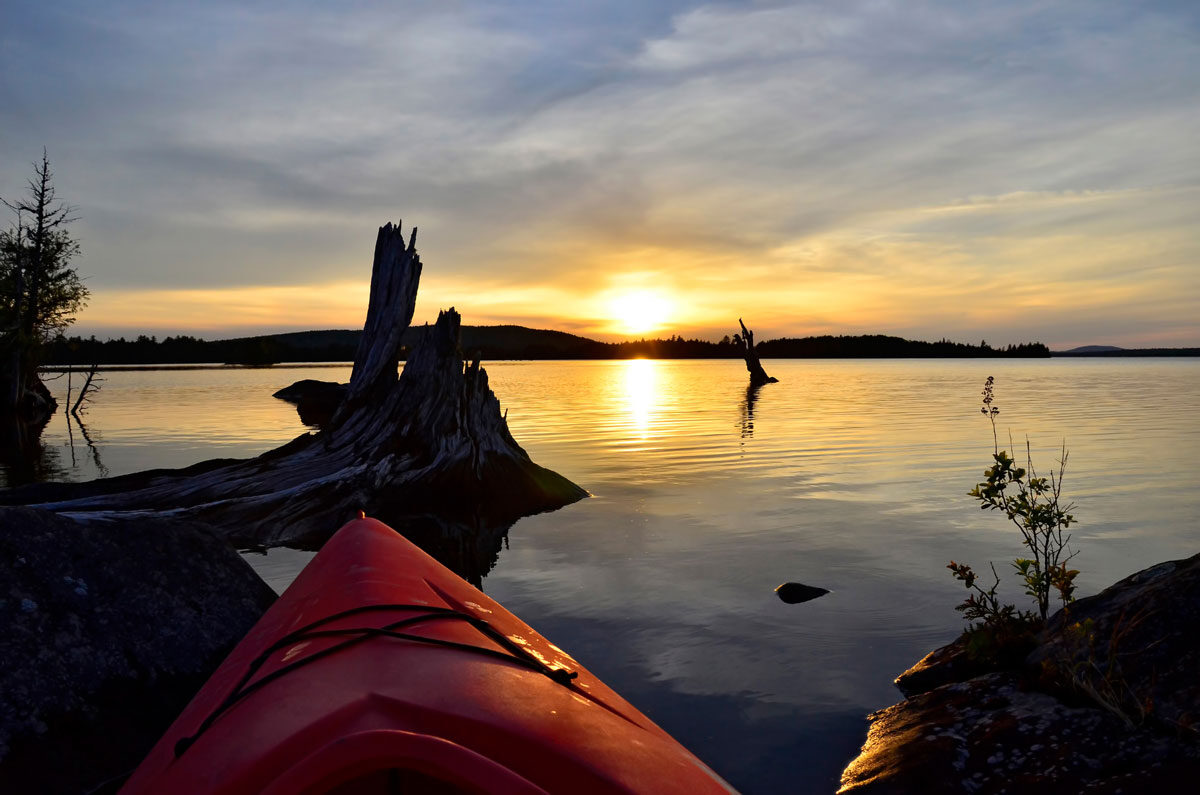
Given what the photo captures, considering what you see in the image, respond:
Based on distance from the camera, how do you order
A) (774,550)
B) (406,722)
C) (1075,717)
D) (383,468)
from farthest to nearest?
(383,468) < (774,550) < (1075,717) < (406,722)

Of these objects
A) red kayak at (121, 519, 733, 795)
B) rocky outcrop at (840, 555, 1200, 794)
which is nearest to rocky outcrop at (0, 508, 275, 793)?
red kayak at (121, 519, 733, 795)

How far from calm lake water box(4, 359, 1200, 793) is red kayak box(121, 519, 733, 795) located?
1.89 meters

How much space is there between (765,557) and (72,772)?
7276mm

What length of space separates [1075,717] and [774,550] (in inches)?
224

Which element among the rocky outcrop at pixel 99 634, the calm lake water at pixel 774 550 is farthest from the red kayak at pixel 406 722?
the calm lake water at pixel 774 550

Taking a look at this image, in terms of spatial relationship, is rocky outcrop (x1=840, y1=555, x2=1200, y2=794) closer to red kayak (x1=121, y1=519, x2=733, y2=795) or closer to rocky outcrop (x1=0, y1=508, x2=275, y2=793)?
red kayak (x1=121, y1=519, x2=733, y2=795)

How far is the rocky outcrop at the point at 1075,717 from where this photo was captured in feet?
11.8

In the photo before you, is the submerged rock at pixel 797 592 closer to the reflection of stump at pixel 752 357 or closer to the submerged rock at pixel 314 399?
the submerged rock at pixel 314 399

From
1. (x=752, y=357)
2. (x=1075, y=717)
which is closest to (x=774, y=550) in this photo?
(x=1075, y=717)

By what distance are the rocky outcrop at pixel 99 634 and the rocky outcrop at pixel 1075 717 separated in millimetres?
4467

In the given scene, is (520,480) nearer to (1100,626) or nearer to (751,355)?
(1100,626)

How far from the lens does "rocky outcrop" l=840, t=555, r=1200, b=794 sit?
3588mm

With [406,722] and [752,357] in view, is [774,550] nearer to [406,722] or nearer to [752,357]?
[406,722]

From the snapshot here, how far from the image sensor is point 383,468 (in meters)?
11.5
